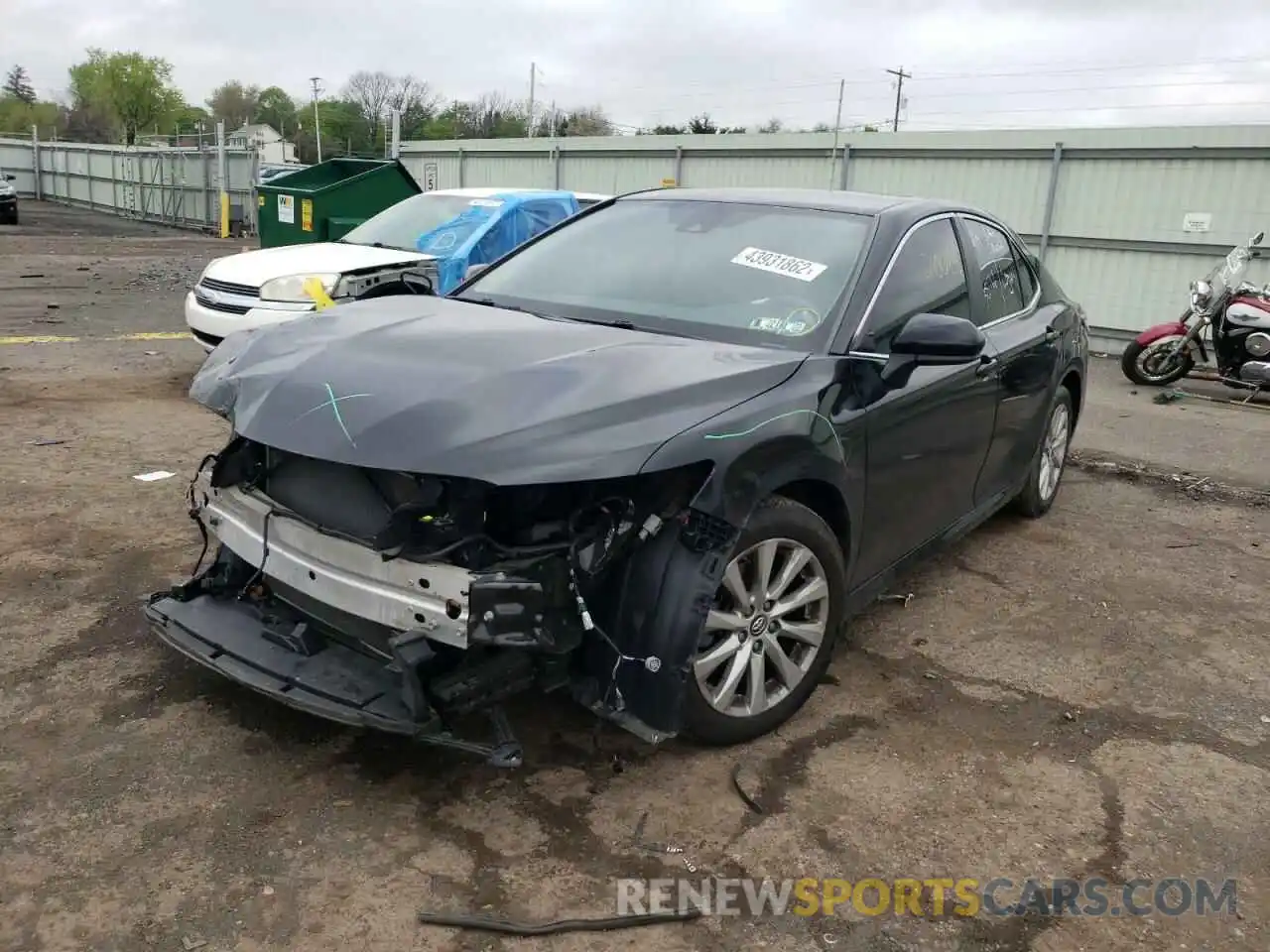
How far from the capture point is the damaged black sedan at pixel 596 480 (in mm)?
2611

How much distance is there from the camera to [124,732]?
308cm

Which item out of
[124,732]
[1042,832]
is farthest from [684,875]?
[124,732]

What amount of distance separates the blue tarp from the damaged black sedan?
439cm

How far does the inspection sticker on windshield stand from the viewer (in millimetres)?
3600

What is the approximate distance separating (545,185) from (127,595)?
16.8m

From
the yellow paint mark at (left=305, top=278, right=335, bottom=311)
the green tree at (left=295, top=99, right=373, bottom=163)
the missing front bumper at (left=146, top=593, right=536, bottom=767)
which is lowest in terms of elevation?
Result: the missing front bumper at (left=146, top=593, right=536, bottom=767)

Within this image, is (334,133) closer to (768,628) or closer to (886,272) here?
(886,272)

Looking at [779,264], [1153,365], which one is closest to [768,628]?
[779,264]

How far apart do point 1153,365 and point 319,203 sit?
9128mm

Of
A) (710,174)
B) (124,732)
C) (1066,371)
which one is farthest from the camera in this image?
(710,174)

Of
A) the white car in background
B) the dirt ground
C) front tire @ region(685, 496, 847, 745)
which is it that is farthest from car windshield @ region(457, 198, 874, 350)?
the white car in background

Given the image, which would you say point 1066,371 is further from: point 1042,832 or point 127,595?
point 127,595

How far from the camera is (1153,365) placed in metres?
10.4

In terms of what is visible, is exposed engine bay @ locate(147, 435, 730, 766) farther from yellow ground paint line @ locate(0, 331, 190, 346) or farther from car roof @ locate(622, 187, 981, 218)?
yellow ground paint line @ locate(0, 331, 190, 346)
